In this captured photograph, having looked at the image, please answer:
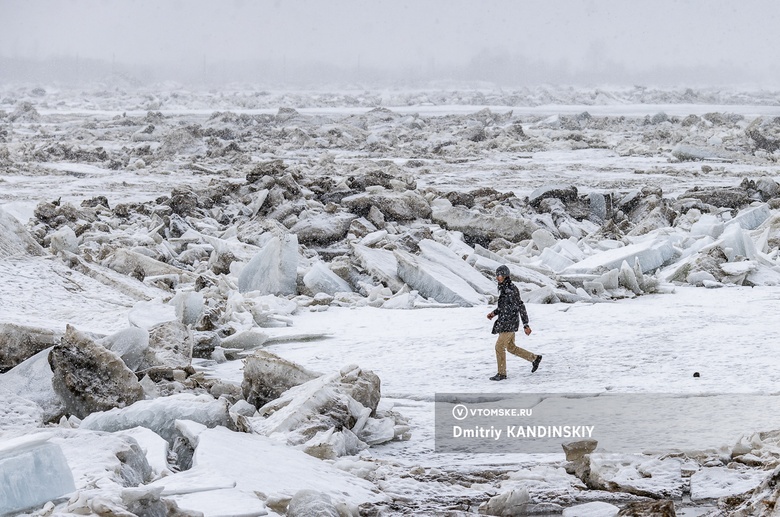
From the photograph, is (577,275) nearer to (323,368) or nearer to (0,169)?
(323,368)

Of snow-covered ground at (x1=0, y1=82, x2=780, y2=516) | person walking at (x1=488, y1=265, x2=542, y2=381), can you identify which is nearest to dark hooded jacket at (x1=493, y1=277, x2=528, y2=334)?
person walking at (x1=488, y1=265, x2=542, y2=381)

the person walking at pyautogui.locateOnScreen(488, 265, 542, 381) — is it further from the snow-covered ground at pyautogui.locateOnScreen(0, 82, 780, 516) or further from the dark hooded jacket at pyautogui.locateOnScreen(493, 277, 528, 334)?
the snow-covered ground at pyautogui.locateOnScreen(0, 82, 780, 516)

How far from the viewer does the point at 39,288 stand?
662 centimetres

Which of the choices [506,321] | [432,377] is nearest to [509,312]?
[506,321]

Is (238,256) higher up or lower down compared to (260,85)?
lower down

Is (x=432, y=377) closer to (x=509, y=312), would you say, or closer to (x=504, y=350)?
(x=504, y=350)

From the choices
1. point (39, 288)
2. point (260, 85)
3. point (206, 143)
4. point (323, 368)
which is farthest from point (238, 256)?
point (260, 85)

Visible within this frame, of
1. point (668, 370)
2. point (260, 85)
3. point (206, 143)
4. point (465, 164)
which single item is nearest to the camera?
point (668, 370)

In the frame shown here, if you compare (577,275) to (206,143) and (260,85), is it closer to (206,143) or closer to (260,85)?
(206,143)

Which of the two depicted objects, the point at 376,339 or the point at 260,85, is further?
the point at 260,85

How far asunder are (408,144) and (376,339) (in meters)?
17.0

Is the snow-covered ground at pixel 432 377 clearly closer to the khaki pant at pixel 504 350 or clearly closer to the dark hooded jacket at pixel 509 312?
the khaki pant at pixel 504 350

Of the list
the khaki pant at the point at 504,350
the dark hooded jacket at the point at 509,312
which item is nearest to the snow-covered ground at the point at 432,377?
the khaki pant at the point at 504,350

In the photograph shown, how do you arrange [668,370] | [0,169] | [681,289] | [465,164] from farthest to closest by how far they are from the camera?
[465,164]
[0,169]
[681,289]
[668,370]
